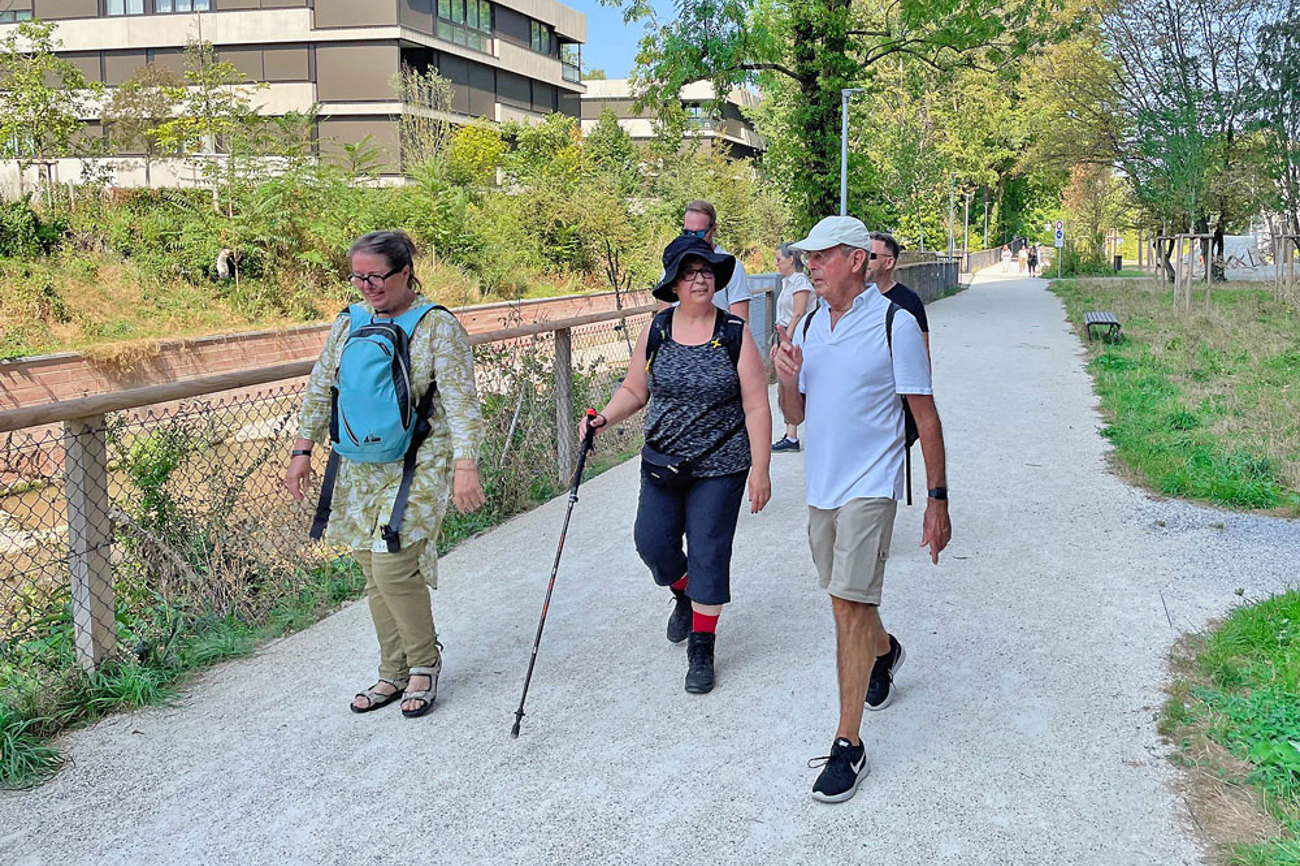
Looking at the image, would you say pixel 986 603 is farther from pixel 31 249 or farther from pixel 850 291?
pixel 31 249

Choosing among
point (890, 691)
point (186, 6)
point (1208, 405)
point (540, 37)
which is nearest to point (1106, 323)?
point (1208, 405)

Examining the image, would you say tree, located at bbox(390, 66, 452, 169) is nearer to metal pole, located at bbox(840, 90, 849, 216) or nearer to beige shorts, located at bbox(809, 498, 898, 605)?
metal pole, located at bbox(840, 90, 849, 216)

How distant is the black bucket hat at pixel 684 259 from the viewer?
4.50 m

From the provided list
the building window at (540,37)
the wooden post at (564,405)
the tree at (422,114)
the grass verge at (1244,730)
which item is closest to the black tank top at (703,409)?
the grass verge at (1244,730)

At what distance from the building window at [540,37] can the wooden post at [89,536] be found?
2042 inches

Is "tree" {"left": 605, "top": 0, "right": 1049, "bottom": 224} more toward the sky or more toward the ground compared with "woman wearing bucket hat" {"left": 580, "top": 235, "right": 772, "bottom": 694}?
more toward the sky

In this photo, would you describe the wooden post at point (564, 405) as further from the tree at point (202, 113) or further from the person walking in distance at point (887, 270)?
the tree at point (202, 113)

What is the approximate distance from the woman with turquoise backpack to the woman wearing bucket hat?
2.07ft

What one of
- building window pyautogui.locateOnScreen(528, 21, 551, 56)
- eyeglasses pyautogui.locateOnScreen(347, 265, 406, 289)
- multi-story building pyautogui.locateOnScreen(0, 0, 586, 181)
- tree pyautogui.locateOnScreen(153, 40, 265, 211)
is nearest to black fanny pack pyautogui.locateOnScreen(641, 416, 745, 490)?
eyeglasses pyautogui.locateOnScreen(347, 265, 406, 289)

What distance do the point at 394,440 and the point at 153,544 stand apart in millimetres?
1751

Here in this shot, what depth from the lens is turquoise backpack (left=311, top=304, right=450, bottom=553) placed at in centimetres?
423

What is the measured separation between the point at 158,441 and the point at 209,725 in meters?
1.56

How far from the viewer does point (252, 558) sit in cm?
579

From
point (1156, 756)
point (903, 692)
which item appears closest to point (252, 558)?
Answer: point (903, 692)
